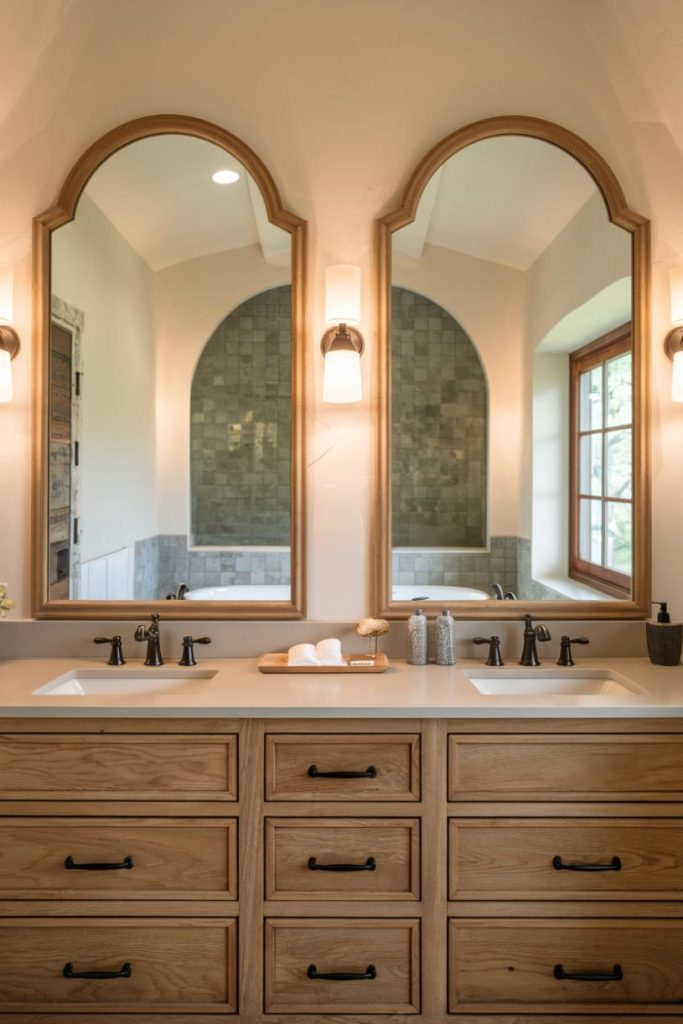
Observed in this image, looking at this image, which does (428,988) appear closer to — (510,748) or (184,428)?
(510,748)

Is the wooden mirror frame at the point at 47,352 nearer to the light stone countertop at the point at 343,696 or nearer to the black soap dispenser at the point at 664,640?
the light stone countertop at the point at 343,696

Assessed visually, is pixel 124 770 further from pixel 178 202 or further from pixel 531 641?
pixel 178 202

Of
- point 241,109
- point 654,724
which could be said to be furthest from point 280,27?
point 654,724

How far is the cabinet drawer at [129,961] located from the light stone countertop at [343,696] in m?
0.49

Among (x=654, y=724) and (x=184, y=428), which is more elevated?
(x=184, y=428)

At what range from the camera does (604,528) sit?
2.29m

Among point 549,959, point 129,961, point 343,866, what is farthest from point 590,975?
point 129,961

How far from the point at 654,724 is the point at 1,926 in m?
1.55

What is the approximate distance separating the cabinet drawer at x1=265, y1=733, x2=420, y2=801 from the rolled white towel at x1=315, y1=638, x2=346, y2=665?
0.32m

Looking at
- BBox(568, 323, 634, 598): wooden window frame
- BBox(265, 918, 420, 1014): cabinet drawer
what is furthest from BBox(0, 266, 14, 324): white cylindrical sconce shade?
BBox(265, 918, 420, 1014): cabinet drawer

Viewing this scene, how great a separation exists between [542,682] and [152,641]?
3.51 feet

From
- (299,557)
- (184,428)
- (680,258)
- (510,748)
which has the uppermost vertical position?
(680,258)

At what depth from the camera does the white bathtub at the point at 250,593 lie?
2260 millimetres

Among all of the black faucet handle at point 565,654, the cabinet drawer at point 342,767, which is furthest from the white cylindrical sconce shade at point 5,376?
the black faucet handle at point 565,654
